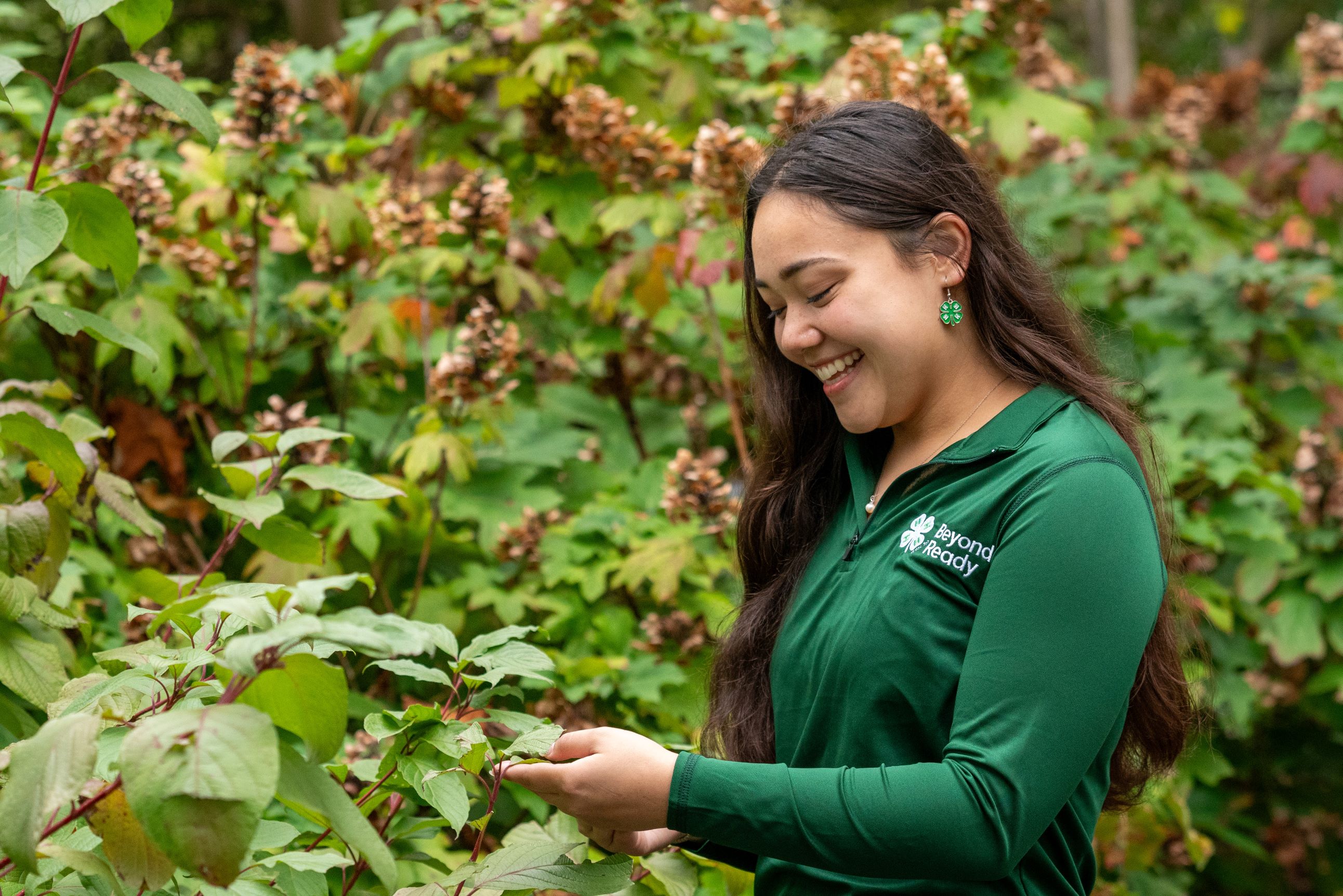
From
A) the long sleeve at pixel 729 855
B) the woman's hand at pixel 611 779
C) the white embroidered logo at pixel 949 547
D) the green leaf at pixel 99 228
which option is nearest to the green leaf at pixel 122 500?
the green leaf at pixel 99 228

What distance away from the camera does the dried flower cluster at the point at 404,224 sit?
295 cm

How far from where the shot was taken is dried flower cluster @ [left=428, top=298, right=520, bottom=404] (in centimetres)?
259

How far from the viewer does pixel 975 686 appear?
1272 mm

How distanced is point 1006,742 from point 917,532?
31cm

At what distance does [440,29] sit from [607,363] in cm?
130

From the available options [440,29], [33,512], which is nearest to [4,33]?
[440,29]

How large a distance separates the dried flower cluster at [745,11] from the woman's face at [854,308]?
216cm

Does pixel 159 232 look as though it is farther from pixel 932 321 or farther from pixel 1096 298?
pixel 1096 298

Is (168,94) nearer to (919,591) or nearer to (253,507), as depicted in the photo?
(253,507)

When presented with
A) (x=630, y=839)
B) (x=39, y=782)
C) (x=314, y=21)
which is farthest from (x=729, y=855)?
→ (x=314, y=21)

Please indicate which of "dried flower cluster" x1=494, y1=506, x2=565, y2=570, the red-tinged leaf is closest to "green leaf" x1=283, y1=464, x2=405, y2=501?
"dried flower cluster" x1=494, y1=506, x2=565, y2=570

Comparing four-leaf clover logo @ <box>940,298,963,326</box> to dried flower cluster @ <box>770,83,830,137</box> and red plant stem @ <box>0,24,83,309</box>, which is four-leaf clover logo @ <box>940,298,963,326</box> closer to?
red plant stem @ <box>0,24,83,309</box>

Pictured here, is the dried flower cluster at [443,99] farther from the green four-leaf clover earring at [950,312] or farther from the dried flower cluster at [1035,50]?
the green four-leaf clover earring at [950,312]

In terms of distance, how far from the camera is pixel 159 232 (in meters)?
2.79
